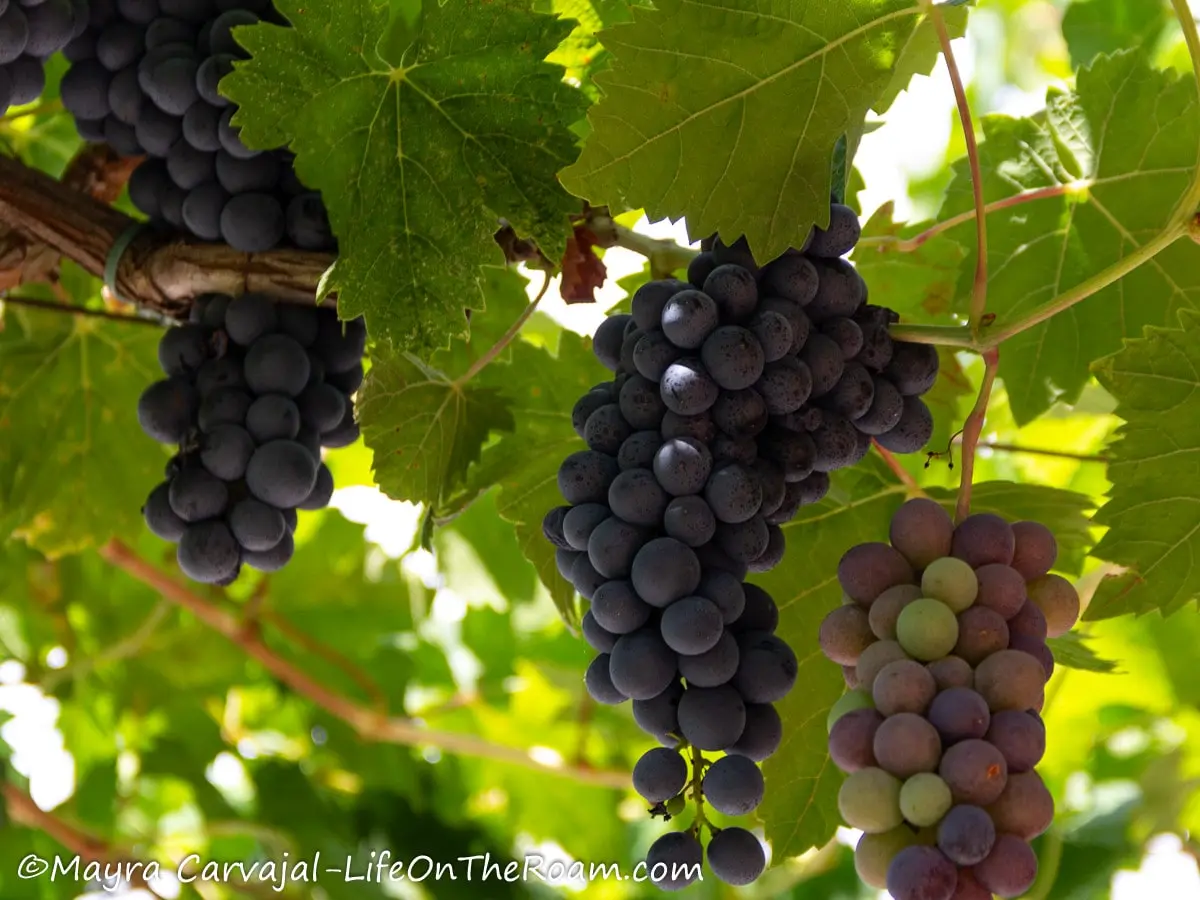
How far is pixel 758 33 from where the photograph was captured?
840 millimetres

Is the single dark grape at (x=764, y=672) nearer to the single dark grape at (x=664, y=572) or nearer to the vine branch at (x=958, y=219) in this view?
the single dark grape at (x=664, y=572)

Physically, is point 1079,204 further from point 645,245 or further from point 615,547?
point 615,547

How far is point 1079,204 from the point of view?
1.17 meters

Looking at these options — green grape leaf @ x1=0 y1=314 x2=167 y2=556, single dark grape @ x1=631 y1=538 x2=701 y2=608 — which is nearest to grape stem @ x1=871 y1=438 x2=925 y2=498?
Result: single dark grape @ x1=631 y1=538 x2=701 y2=608

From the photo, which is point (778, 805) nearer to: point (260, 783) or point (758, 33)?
point (758, 33)

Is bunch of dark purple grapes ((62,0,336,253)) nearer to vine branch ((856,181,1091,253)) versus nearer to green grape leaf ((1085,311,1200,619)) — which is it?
vine branch ((856,181,1091,253))

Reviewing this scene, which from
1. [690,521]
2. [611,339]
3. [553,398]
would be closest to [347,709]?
[553,398]

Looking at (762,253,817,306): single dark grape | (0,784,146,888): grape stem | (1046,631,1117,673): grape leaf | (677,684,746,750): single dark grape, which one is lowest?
(0,784,146,888): grape stem

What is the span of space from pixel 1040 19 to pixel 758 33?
76.1 inches

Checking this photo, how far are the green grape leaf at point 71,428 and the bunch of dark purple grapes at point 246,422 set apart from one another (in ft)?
1.17

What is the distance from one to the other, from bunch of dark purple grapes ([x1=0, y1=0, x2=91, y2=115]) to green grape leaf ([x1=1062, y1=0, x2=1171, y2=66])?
4.28ft

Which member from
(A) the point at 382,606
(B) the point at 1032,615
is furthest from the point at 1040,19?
(B) the point at 1032,615

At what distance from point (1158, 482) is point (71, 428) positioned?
3.79 feet

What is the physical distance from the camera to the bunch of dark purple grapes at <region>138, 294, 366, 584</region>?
98 cm
